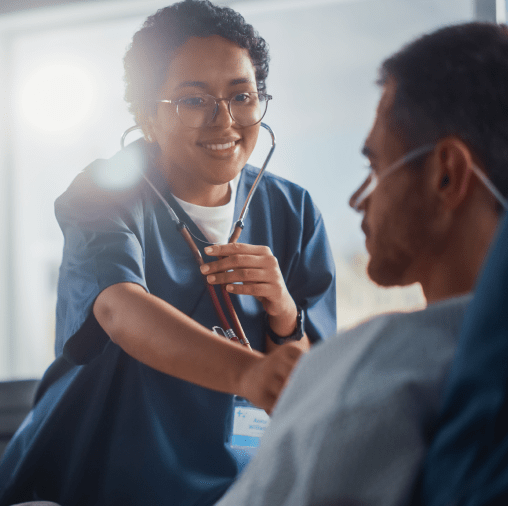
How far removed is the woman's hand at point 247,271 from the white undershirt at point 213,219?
16 centimetres

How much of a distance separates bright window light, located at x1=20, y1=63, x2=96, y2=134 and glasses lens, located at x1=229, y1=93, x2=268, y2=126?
1456 millimetres

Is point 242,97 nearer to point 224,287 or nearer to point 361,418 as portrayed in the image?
point 224,287

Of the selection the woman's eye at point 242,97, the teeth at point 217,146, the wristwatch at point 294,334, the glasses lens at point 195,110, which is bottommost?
the wristwatch at point 294,334

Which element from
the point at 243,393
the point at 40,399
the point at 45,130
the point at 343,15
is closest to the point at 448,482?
the point at 243,393

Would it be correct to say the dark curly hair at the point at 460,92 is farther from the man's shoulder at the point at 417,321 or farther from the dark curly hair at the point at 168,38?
the dark curly hair at the point at 168,38

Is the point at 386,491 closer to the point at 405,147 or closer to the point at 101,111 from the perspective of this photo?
the point at 405,147

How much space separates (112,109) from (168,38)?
53.5 inches

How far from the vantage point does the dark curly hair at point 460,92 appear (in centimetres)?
55

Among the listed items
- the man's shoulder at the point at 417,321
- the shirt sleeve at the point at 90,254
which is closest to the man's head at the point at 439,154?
the man's shoulder at the point at 417,321

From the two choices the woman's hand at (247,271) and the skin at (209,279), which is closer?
the skin at (209,279)

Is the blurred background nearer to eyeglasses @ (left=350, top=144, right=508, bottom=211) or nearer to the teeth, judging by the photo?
the teeth

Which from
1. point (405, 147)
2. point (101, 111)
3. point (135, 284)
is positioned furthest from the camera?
point (101, 111)

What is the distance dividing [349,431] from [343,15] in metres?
1.97

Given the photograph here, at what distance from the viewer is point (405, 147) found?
597 millimetres
